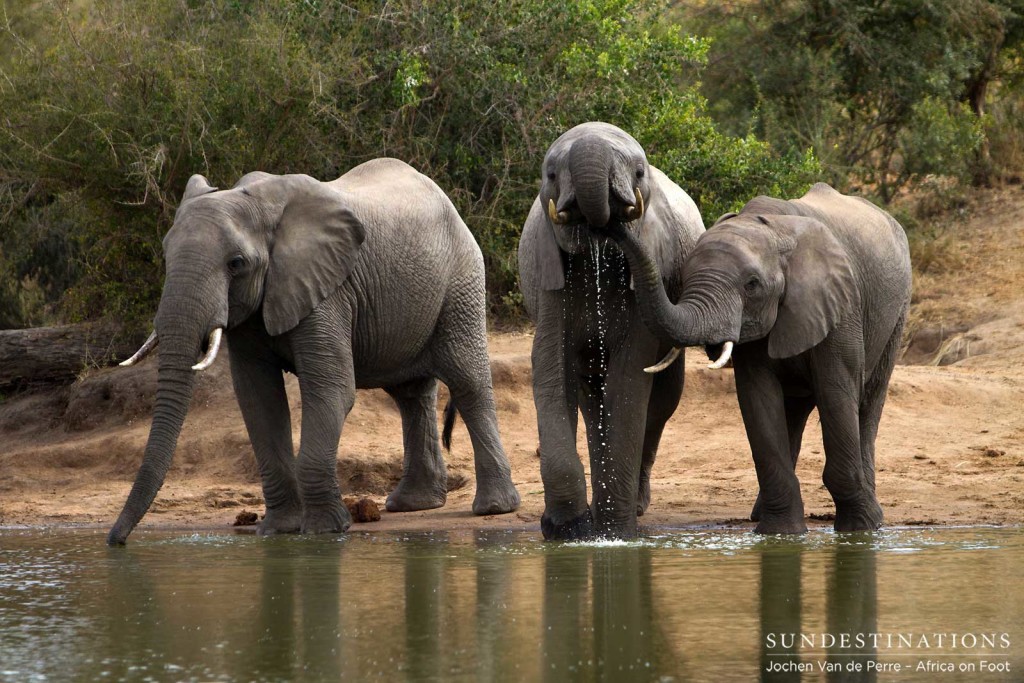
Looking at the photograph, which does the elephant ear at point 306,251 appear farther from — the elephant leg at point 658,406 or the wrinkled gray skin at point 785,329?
the wrinkled gray skin at point 785,329

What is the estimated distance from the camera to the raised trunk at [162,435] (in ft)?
26.2

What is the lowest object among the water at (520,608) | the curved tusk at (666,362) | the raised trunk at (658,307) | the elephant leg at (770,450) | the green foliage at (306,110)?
the water at (520,608)

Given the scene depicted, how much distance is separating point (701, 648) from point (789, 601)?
902mm

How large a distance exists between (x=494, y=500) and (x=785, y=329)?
8.20ft

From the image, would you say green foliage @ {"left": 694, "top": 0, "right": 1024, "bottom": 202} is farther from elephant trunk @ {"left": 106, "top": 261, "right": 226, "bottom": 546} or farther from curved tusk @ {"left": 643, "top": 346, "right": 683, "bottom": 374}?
elephant trunk @ {"left": 106, "top": 261, "right": 226, "bottom": 546}

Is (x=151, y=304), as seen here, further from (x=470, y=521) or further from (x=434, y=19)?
(x=470, y=521)

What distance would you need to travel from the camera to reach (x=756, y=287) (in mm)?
7668

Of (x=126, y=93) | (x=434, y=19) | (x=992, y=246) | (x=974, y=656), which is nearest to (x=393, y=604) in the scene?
(x=974, y=656)

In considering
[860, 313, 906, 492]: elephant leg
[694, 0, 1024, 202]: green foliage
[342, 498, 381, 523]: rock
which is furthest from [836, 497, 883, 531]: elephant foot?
[694, 0, 1024, 202]: green foliage

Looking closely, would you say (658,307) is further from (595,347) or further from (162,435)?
(162,435)

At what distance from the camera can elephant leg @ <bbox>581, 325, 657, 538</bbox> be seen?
7.54 metres

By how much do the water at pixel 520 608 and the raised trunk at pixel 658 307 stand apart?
98 cm

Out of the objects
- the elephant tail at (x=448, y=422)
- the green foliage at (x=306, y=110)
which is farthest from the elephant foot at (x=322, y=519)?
the green foliage at (x=306, y=110)

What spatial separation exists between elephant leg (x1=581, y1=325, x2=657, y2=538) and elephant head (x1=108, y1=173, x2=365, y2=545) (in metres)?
1.87
